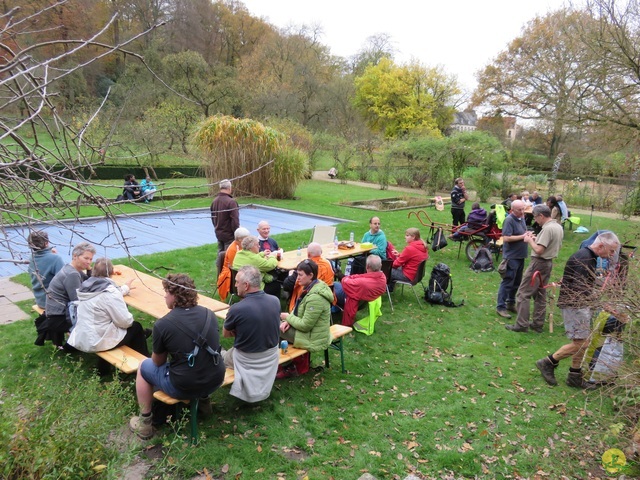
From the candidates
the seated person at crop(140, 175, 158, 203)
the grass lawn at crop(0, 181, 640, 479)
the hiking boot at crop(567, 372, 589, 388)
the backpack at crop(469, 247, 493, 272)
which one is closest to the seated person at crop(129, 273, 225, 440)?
the grass lawn at crop(0, 181, 640, 479)

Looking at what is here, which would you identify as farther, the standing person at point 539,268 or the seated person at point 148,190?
the standing person at point 539,268

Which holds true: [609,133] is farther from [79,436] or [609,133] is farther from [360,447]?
[79,436]

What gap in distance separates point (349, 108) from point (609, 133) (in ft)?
95.8

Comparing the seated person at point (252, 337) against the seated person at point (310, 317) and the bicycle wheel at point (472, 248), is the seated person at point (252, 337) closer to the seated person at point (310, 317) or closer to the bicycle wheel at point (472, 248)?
the seated person at point (310, 317)

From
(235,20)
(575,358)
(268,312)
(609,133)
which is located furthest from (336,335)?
(235,20)

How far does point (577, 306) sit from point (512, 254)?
2.21 metres

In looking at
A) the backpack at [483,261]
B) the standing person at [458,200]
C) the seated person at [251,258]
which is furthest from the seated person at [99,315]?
the standing person at [458,200]

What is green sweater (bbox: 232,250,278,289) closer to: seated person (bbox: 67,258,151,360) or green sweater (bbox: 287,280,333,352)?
green sweater (bbox: 287,280,333,352)

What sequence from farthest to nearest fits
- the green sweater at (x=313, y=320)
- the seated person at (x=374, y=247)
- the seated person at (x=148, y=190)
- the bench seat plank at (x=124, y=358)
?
the seated person at (x=374, y=247)
the green sweater at (x=313, y=320)
the bench seat plank at (x=124, y=358)
the seated person at (x=148, y=190)

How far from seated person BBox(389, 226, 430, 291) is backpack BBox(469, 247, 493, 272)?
2.82 meters

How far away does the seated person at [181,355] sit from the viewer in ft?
11.5

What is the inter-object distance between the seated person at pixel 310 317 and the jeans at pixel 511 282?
3.67m

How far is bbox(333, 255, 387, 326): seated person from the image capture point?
19.0ft

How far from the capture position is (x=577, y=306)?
15.4ft
